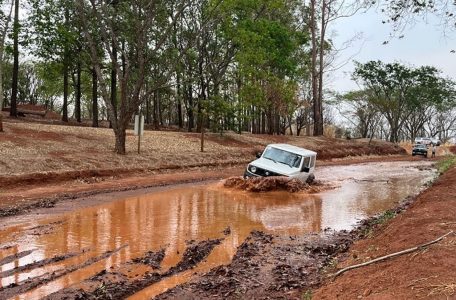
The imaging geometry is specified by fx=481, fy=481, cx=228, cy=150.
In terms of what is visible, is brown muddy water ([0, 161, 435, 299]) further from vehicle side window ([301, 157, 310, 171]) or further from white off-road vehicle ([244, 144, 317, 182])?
vehicle side window ([301, 157, 310, 171])

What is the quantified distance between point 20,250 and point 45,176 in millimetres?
10167

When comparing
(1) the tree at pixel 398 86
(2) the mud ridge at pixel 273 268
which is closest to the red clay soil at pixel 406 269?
(2) the mud ridge at pixel 273 268

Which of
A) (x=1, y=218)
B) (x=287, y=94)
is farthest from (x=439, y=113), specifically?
(x=1, y=218)

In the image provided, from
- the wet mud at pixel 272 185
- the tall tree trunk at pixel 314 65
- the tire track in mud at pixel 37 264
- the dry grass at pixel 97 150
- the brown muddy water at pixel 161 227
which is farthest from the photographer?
the tall tree trunk at pixel 314 65

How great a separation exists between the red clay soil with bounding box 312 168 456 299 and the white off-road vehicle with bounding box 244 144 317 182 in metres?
9.11

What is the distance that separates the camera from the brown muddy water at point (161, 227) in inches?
296

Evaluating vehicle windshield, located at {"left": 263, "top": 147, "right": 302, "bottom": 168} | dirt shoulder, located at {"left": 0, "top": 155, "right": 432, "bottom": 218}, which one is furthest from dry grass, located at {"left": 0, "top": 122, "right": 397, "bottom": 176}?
vehicle windshield, located at {"left": 263, "top": 147, "right": 302, "bottom": 168}

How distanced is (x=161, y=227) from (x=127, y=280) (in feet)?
13.8

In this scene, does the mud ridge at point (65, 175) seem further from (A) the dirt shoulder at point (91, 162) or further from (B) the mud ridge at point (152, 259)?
(B) the mud ridge at point (152, 259)

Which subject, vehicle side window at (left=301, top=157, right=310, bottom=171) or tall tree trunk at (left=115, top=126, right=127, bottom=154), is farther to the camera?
tall tree trunk at (left=115, top=126, right=127, bottom=154)

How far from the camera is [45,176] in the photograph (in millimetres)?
18359

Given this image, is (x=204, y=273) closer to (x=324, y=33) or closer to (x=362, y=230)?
(x=362, y=230)

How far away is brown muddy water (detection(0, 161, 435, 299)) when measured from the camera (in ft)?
24.7

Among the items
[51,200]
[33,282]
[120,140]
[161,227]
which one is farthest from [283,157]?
[33,282]
